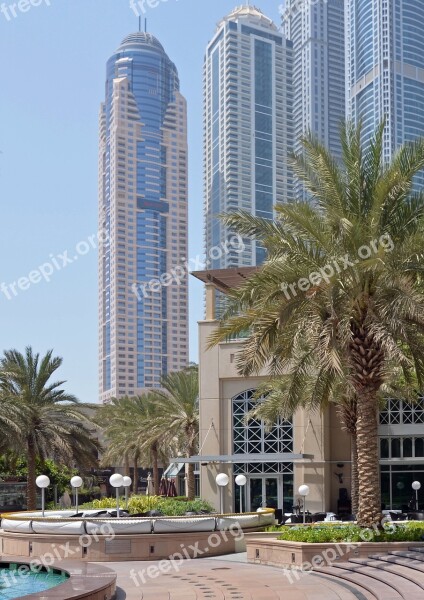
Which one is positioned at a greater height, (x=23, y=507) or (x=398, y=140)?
(x=398, y=140)

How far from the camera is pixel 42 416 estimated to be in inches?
1507

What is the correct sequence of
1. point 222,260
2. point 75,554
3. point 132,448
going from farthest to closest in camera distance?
1. point 222,260
2. point 132,448
3. point 75,554

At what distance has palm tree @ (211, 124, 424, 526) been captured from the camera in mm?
19062

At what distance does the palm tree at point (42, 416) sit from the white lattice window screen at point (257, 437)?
695 cm

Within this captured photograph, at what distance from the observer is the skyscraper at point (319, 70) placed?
604 ft

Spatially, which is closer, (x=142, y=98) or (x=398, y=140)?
(x=398, y=140)

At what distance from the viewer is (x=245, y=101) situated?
17538 centimetres

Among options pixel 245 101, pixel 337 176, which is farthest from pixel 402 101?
pixel 337 176

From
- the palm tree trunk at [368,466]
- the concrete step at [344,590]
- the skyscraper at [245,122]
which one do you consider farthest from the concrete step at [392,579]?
the skyscraper at [245,122]

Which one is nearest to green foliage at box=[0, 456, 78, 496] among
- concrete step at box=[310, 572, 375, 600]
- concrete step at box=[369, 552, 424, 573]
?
concrete step at box=[369, 552, 424, 573]

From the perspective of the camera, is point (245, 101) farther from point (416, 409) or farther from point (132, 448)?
point (416, 409)

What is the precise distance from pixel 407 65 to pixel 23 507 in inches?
5617

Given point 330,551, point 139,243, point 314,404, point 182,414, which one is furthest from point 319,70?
point 330,551
